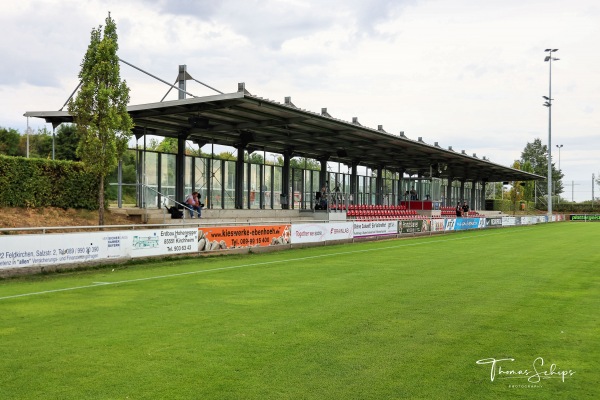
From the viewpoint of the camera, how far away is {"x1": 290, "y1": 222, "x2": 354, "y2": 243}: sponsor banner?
78.7 ft

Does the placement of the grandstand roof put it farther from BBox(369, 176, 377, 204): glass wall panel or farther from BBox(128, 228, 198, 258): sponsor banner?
BBox(128, 228, 198, 258): sponsor banner

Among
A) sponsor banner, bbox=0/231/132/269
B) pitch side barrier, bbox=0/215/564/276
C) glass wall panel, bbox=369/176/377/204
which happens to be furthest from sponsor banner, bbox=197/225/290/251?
glass wall panel, bbox=369/176/377/204

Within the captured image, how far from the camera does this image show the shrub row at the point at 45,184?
776 inches

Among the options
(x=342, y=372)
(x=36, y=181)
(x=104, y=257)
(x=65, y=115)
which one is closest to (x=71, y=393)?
(x=342, y=372)

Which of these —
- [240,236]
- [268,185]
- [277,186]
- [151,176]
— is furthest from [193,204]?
[277,186]

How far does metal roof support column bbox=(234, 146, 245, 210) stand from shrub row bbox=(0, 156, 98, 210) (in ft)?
36.0

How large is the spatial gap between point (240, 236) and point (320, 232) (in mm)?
5438

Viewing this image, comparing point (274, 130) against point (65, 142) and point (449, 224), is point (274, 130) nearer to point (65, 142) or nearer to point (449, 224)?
point (449, 224)

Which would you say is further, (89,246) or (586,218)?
(586,218)

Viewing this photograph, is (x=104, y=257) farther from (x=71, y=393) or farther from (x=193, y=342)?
(x=71, y=393)

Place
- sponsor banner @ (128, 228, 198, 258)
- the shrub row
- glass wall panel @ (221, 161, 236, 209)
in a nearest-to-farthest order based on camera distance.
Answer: sponsor banner @ (128, 228, 198, 258) → the shrub row → glass wall panel @ (221, 161, 236, 209)

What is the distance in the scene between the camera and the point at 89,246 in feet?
→ 51.0

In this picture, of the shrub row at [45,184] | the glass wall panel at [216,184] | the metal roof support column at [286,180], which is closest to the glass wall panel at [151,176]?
the glass wall panel at [216,184]

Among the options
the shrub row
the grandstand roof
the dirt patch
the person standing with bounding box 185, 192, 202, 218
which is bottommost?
the dirt patch
